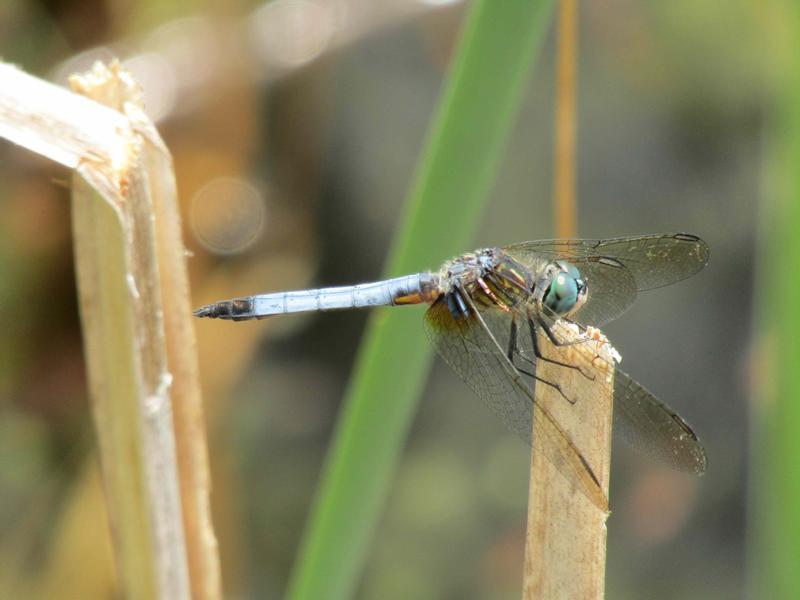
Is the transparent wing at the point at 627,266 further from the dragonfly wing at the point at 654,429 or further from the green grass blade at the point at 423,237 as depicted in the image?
the green grass blade at the point at 423,237

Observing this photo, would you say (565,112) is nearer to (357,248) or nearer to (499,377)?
(499,377)

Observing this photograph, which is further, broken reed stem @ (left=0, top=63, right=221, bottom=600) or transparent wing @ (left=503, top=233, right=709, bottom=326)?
transparent wing @ (left=503, top=233, right=709, bottom=326)

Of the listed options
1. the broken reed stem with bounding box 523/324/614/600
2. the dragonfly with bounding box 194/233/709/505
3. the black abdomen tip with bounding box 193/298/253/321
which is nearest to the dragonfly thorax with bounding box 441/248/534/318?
the dragonfly with bounding box 194/233/709/505

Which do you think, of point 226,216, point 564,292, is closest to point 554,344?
point 564,292

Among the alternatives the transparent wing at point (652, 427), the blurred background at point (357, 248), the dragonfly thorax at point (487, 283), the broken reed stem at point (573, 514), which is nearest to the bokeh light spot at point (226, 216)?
the blurred background at point (357, 248)

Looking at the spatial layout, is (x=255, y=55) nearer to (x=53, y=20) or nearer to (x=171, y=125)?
(x=171, y=125)

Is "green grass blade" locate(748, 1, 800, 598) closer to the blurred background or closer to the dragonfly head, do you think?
the dragonfly head
